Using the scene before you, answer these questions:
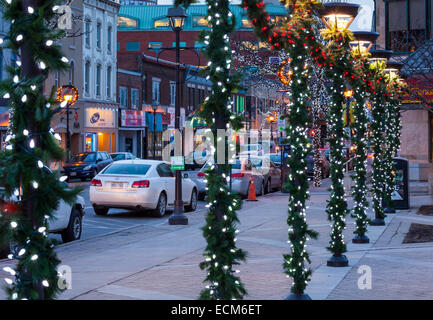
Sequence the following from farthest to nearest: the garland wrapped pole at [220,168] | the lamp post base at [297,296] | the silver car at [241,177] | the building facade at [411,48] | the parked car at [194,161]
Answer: the parked car at [194,161], the building facade at [411,48], the silver car at [241,177], the lamp post base at [297,296], the garland wrapped pole at [220,168]

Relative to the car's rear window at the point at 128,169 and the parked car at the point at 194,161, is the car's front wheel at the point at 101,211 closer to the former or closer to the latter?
the car's rear window at the point at 128,169

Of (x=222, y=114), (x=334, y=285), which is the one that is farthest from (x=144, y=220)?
(x=222, y=114)

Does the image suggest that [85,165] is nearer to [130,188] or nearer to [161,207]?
[161,207]

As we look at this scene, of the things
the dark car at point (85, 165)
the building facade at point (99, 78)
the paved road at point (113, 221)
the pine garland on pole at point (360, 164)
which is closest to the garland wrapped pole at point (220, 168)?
the pine garland on pole at point (360, 164)

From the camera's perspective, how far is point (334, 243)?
13031 millimetres

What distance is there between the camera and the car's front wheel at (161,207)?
896 inches

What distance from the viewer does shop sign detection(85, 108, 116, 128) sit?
5601cm

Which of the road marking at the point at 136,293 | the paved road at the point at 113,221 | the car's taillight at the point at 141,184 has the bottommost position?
the paved road at the point at 113,221

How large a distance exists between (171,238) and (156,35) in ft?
282

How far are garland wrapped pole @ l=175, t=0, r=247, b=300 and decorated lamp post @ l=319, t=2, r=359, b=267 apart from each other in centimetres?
560

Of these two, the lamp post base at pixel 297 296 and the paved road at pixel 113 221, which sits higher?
the lamp post base at pixel 297 296

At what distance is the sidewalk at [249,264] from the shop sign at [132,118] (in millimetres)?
42196

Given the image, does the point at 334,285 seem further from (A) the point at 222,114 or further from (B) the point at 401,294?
(A) the point at 222,114

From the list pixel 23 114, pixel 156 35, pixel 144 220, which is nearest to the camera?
pixel 23 114
